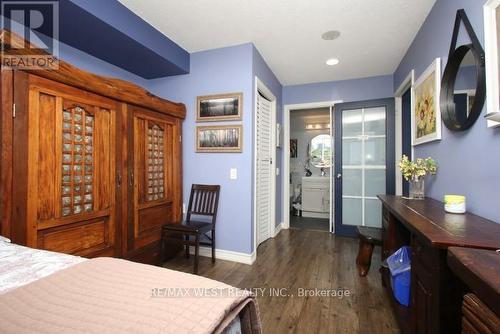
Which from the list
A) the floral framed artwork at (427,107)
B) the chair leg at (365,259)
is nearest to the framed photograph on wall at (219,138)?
the chair leg at (365,259)

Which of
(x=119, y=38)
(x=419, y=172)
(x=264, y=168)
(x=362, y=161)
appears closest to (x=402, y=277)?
(x=419, y=172)

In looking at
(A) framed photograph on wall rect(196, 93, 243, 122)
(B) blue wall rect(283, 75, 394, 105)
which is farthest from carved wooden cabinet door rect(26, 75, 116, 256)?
(B) blue wall rect(283, 75, 394, 105)

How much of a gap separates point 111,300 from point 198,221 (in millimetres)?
2095

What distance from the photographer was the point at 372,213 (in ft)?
11.6

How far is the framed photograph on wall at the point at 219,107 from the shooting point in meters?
2.65

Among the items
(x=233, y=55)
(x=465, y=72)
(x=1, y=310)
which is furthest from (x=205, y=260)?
(x=465, y=72)

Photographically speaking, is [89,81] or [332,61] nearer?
[89,81]

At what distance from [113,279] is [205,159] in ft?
6.86

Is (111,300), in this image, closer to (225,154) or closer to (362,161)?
(225,154)

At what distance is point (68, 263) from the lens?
0.94m

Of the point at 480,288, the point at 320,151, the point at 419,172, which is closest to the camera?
the point at 480,288

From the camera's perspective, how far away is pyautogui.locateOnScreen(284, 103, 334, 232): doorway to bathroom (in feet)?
16.0

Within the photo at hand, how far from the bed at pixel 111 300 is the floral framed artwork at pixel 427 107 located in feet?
6.81

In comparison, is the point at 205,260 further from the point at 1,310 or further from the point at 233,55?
the point at 233,55
